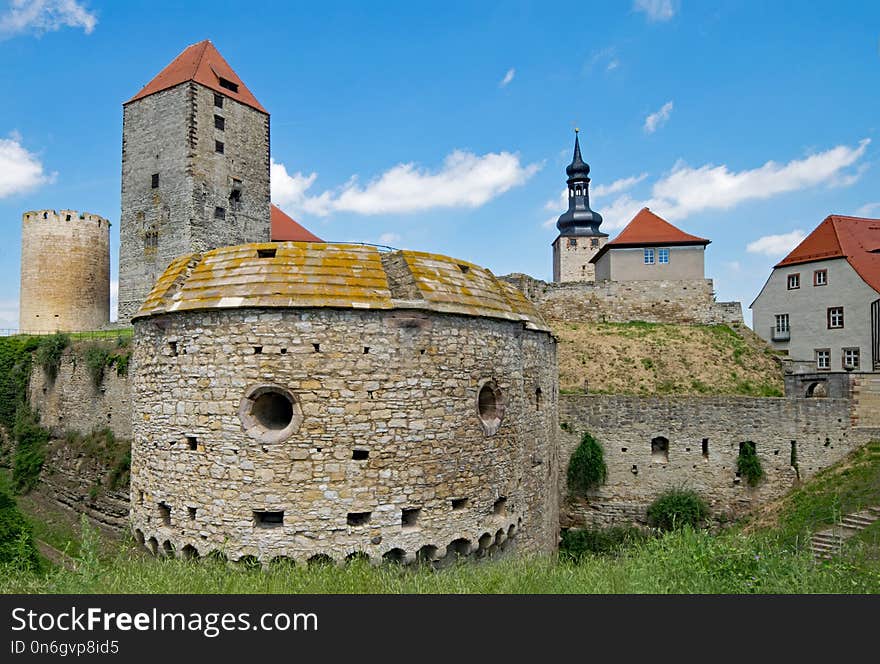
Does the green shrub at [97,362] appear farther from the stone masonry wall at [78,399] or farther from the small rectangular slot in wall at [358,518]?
the small rectangular slot in wall at [358,518]

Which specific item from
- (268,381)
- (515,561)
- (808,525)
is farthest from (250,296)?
(808,525)

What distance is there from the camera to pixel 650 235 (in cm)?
3822

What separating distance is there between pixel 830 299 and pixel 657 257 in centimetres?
981

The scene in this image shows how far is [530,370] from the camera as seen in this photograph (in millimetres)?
12750

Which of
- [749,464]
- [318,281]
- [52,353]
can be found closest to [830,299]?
[749,464]

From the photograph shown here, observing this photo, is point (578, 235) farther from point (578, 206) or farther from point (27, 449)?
point (27, 449)

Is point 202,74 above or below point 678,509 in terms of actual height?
above

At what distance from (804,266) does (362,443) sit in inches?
1252

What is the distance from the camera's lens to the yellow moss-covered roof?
1002cm

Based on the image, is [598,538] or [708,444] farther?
[708,444]

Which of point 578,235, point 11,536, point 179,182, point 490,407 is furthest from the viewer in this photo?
point 578,235

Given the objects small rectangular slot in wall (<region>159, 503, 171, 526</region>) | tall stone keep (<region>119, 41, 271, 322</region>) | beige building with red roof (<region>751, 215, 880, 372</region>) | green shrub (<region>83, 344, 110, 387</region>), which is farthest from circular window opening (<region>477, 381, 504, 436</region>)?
beige building with red roof (<region>751, 215, 880, 372</region>)

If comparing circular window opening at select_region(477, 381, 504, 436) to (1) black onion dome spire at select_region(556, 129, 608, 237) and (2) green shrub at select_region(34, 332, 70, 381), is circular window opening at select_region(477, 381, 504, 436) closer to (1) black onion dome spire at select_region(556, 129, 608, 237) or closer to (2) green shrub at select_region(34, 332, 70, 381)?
(2) green shrub at select_region(34, 332, 70, 381)
